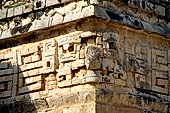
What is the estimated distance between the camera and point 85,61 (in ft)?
42.5

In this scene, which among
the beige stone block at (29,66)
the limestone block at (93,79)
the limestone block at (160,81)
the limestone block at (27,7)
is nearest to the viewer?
the limestone block at (93,79)

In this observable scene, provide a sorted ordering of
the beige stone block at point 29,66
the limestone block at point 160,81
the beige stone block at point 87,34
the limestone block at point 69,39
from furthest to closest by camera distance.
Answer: the limestone block at point 160,81 → the beige stone block at point 29,66 → the limestone block at point 69,39 → the beige stone block at point 87,34

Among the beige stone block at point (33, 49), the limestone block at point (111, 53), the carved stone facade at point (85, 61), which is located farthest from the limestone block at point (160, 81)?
the beige stone block at point (33, 49)

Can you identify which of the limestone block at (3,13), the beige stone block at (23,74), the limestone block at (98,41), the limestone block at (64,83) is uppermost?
the limestone block at (3,13)

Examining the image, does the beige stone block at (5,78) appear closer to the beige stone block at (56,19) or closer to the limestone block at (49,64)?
the limestone block at (49,64)

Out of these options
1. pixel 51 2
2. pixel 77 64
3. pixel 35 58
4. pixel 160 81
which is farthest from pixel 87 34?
pixel 160 81

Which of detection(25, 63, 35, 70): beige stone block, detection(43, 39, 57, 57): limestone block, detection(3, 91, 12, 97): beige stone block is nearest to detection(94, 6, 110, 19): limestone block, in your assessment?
detection(43, 39, 57, 57): limestone block

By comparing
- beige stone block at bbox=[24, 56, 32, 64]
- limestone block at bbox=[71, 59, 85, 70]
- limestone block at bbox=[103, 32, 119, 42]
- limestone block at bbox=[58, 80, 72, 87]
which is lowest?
limestone block at bbox=[58, 80, 72, 87]

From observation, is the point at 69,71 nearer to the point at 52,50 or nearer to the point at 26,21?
the point at 52,50

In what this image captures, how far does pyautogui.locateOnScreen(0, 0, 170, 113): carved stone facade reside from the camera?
42.5 feet

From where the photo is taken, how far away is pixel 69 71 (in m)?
13.2

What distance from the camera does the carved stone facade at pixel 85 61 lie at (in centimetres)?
1297

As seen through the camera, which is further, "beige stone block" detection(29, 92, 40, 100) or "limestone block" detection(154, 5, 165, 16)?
"limestone block" detection(154, 5, 165, 16)

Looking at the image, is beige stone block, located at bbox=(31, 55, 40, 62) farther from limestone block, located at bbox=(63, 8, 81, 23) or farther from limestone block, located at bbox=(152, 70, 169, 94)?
limestone block, located at bbox=(152, 70, 169, 94)
